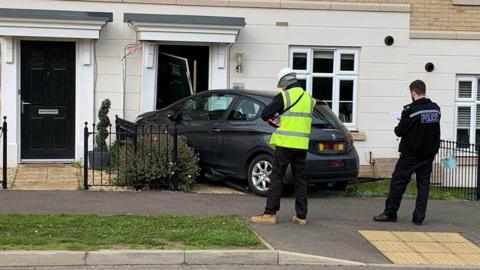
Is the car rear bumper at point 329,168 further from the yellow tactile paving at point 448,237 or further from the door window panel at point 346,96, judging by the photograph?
the door window panel at point 346,96

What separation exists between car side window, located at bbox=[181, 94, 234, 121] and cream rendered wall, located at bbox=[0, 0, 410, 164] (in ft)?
7.17

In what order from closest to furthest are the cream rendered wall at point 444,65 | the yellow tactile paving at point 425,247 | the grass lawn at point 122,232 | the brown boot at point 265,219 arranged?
1. the grass lawn at point 122,232
2. the yellow tactile paving at point 425,247
3. the brown boot at point 265,219
4. the cream rendered wall at point 444,65

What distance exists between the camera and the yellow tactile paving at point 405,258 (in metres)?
6.66

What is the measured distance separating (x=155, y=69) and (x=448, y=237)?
7170mm

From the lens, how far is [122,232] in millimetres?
7078

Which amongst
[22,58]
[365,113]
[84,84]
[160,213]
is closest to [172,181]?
[160,213]

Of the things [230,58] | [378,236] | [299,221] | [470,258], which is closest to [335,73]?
[230,58]

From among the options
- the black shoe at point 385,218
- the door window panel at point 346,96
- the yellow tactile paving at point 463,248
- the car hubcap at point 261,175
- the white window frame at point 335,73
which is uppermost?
the white window frame at point 335,73

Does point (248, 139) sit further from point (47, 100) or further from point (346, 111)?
point (47, 100)

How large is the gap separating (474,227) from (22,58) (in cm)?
865

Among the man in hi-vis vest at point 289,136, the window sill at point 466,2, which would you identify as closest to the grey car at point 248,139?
the man in hi-vis vest at point 289,136

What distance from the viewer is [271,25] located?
13414 millimetres

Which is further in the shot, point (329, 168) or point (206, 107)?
point (206, 107)

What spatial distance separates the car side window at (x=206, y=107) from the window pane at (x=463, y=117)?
6.21 m
